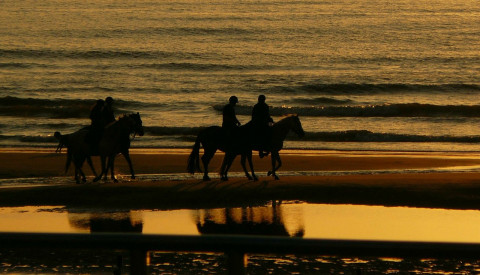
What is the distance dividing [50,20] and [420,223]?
6744 cm

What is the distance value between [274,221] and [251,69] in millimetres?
40037

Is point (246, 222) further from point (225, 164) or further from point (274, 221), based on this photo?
point (225, 164)

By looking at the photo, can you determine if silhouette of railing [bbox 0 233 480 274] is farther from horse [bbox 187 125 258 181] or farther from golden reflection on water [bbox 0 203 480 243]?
horse [bbox 187 125 258 181]

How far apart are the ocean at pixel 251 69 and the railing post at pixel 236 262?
84.2 ft

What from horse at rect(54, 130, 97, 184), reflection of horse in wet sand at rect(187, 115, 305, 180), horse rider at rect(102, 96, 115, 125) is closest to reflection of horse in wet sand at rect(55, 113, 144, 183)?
horse at rect(54, 130, 97, 184)

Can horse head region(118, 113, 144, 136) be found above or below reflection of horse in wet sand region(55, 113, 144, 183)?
above

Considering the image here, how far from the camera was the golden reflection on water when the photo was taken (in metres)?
14.0

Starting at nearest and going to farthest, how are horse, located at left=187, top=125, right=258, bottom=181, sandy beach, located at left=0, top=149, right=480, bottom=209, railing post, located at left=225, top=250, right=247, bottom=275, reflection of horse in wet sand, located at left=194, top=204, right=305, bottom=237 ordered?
railing post, located at left=225, top=250, right=247, bottom=275, reflection of horse in wet sand, located at left=194, top=204, right=305, bottom=237, sandy beach, located at left=0, top=149, right=480, bottom=209, horse, located at left=187, top=125, right=258, bottom=181

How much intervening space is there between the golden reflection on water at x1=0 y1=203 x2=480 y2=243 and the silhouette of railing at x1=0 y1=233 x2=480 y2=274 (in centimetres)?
916

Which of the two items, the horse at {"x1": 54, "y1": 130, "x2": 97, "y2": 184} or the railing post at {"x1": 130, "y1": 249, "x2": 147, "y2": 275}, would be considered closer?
the railing post at {"x1": 130, "y1": 249, "x2": 147, "y2": 275}

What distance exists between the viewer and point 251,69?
5484cm

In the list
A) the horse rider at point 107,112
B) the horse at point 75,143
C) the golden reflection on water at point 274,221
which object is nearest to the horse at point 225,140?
the horse rider at point 107,112

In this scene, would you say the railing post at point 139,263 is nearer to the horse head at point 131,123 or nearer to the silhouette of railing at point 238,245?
the silhouette of railing at point 238,245

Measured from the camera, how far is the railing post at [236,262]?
4.49 metres
